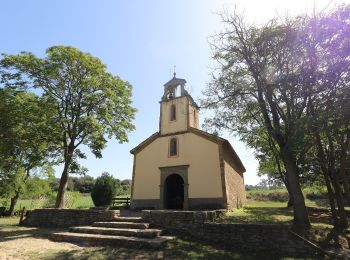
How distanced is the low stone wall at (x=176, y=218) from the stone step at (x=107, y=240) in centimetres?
132

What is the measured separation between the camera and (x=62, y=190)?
55.2ft

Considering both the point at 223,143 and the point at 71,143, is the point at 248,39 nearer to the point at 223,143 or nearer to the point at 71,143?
the point at 223,143

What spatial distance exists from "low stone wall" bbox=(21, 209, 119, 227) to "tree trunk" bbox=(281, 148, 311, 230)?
30.2ft

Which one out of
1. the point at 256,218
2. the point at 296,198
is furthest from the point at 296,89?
the point at 256,218

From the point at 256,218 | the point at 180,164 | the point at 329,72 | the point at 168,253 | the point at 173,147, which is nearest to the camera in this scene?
the point at 168,253

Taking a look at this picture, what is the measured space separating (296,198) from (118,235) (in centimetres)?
855

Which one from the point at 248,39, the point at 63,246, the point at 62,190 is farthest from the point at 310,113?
the point at 62,190

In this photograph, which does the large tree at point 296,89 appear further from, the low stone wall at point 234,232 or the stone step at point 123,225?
the stone step at point 123,225

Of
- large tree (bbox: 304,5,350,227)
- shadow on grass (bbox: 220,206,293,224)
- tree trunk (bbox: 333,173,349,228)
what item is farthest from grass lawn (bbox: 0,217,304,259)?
large tree (bbox: 304,5,350,227)

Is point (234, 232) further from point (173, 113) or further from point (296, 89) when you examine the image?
point (173, 113)

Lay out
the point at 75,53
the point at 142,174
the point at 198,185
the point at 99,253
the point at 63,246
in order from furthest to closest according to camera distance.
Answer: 1. the point at 142,174
2. the point at 198,185
3. the point at 75,53
4. the point at 63,246
5. the point at 99,253

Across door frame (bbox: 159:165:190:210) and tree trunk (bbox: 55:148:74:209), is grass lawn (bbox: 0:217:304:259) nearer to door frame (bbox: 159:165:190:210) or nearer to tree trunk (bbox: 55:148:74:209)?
tree trunk (bbox: 55:148:74:209)

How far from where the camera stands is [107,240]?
10711 millimetres

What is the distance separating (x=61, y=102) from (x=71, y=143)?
9.06ft
